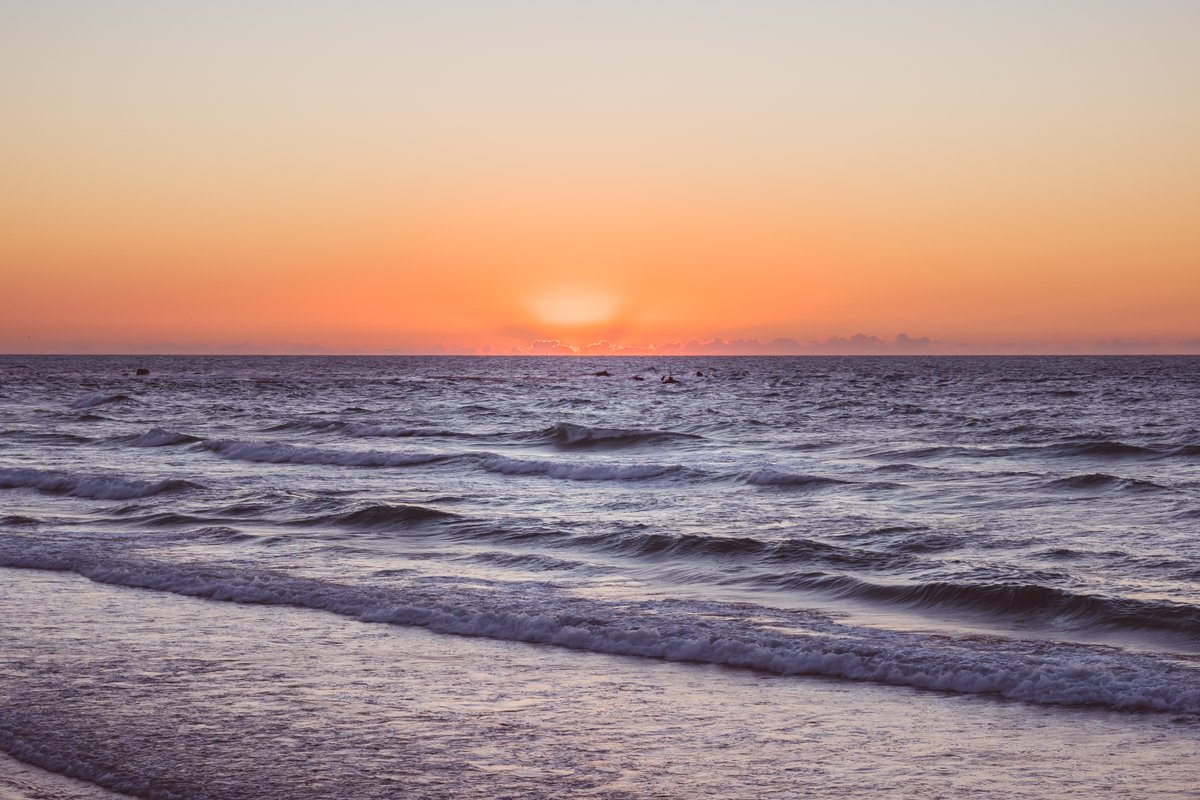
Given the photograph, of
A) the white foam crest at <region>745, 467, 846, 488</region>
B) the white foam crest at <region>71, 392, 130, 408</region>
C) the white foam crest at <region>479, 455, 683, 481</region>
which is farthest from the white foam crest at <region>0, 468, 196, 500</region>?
the white foam crest at <region>71, 392, 130, 408</region>

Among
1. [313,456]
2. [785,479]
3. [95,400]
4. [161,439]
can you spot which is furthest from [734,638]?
[95,400]

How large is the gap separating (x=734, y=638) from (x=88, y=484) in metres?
20.3

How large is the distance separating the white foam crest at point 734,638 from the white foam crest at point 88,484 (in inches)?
423

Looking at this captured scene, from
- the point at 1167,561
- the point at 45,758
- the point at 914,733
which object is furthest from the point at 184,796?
the point at 1167,561

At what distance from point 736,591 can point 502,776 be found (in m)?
7.71

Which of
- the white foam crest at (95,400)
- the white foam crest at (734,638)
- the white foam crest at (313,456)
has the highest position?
the white foam crest at (95,400)

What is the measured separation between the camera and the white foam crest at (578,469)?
29.9m

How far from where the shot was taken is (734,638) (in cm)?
1152

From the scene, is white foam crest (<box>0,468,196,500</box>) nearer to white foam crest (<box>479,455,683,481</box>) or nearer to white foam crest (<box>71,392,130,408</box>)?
white foam crest (<box>479,455,683,481</box>)

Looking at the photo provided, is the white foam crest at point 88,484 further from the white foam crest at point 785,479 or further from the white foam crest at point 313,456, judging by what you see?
the white foam crest at point 785,479

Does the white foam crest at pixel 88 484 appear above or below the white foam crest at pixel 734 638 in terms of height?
below

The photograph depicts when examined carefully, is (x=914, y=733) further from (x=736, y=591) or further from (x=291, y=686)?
(x=736, y=591)

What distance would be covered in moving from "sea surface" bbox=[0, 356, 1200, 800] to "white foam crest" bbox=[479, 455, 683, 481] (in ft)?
0.69

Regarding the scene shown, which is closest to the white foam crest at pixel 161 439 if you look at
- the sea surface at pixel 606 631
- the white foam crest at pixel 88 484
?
the sea surface at pixel 606 631
